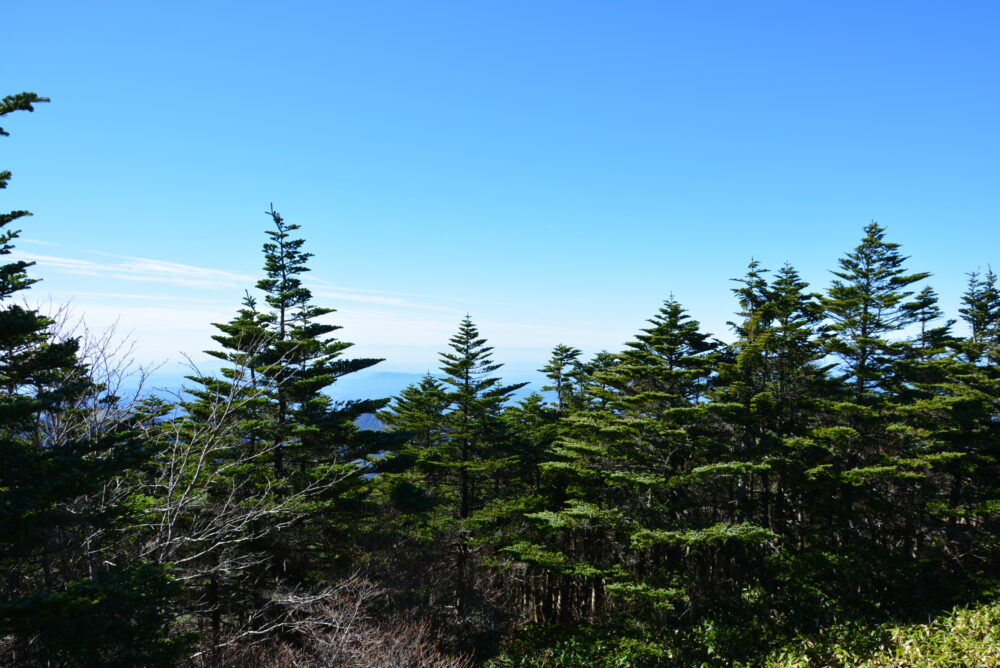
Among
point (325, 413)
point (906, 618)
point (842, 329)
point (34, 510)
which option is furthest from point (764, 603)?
point (34, 510)

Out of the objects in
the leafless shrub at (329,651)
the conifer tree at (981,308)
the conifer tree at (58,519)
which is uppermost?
the conifer tree at (981,308)

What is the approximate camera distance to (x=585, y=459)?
1878cm

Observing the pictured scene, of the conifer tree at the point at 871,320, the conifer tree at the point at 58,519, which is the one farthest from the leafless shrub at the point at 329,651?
the conifer tree at the point at 871,320

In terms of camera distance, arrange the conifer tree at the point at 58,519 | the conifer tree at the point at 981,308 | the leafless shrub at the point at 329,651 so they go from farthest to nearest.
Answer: the conifer tree at the point at 981,308 < the leafless shrub at the point at 329,651 < the conifer tree at the point at 58,519

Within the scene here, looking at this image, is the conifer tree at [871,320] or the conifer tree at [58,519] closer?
the conifer tree at [58,519]

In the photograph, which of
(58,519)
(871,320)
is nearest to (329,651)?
(58,519)

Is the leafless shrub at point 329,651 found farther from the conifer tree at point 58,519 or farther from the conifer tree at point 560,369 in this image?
the conifer tree at point 560,369

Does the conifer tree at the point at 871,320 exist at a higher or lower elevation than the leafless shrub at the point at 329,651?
higher

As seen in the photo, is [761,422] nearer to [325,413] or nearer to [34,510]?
[325,413]

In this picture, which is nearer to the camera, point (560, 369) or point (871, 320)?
point (871, 320)

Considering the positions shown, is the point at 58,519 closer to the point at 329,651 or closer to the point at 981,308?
the point at 329,651

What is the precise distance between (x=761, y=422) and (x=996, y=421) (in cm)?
868

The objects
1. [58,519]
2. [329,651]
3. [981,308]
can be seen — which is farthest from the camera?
[981,308]

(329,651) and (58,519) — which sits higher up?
(58,519)
